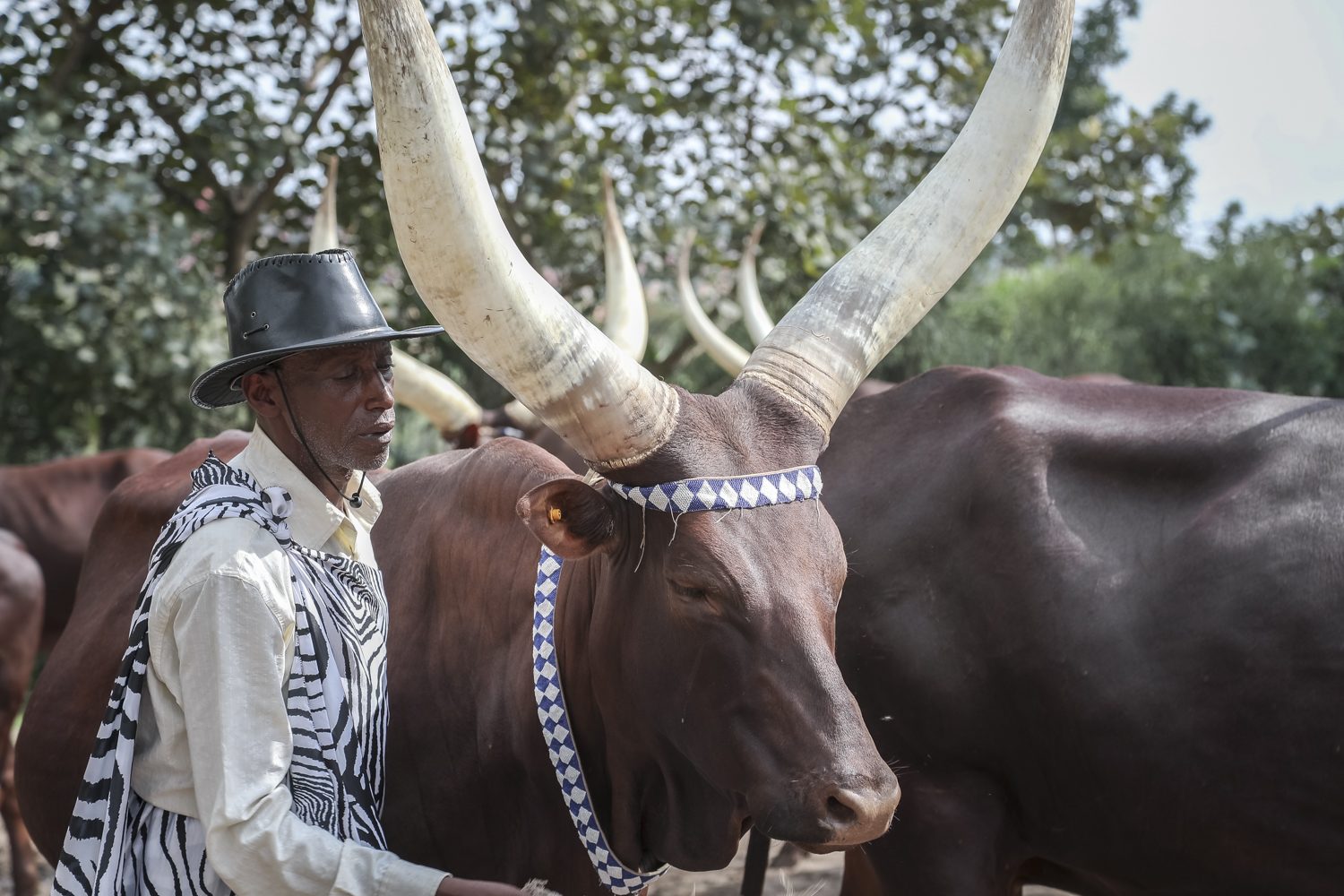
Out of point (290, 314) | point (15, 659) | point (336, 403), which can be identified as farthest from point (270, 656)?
point (15, 659)

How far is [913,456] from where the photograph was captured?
3.23 meters

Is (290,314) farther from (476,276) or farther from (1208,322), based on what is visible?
(1208,322)

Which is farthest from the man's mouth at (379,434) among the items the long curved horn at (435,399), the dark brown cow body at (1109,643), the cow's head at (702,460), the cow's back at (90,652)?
the long curved horn at (435,399)

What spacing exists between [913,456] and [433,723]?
1363 millimetres

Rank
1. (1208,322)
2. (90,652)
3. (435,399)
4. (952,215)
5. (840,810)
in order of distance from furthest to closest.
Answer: (1208,322) → (435,399) → (90,652) → (952,215) → (840,810)

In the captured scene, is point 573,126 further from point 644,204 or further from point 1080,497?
point 1080,497

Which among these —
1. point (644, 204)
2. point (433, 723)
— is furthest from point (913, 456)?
point (644, 204)

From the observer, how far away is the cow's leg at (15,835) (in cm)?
515

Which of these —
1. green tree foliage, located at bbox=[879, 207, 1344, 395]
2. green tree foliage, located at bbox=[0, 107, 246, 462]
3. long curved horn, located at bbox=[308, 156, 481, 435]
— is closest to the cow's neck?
long curved horn, located at bbox=[308, 156, 481, 435]

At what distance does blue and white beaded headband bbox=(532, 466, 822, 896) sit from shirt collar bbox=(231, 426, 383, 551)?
42cm

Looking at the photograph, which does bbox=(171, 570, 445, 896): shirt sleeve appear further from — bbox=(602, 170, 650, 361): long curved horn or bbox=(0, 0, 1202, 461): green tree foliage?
bbox=(0, 0, 1202, 461): green tree foliage

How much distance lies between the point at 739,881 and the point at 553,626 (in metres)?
3.33

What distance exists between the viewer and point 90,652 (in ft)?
10.1

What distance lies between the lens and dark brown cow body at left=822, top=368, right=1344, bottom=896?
9.18 ft
